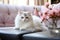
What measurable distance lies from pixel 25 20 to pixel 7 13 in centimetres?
69

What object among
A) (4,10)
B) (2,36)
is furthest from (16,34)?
(4,10)

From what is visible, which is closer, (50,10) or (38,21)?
(50,10)

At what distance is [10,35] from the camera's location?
1.33m

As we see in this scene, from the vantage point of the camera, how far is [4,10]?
2.23 meters

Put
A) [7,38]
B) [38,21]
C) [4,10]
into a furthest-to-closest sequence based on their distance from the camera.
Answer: [4,10] < [38,21] < [7,38]

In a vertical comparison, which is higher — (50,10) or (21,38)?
(50,10)

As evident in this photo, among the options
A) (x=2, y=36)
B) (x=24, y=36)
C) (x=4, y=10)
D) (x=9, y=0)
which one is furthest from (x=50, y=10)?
(x=9, y=0)

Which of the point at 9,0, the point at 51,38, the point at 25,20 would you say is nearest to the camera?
the point at 51,38

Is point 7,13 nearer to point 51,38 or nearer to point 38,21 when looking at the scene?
point 38,21

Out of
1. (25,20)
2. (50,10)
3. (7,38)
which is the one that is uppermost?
(50,10)

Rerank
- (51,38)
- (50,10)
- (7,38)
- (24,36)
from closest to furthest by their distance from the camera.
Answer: (51,38), (24,36), (7,38), (50,10)

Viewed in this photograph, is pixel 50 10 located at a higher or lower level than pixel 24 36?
higher

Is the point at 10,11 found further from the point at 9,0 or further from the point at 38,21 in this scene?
the point at 9,0

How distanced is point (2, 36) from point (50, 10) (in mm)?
628
